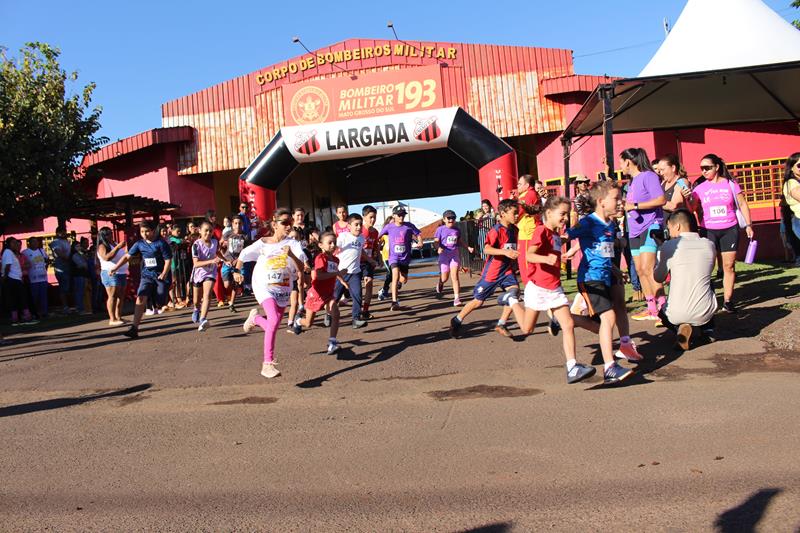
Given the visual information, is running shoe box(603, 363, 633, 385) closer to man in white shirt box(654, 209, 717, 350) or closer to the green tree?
man in white shirt box(654, 209, 717, 350)

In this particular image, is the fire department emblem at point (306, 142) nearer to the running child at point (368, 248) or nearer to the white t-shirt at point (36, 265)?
the white t-shirt at point (36, 265)

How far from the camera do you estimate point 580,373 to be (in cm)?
586

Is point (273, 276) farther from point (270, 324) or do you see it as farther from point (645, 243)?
point (645, 243)

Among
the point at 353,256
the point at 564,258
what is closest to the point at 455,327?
the point at 353,256

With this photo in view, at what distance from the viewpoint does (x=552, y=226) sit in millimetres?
6383

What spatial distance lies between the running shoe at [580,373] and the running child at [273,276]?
2865mm

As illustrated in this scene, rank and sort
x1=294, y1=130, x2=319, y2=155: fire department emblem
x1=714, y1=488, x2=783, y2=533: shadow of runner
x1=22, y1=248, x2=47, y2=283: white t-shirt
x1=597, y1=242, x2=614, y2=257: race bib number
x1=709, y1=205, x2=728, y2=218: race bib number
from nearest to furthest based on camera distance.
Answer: x1=714, y1=488, x2=783, y2=533: shadow of runner, x1=597, y1=242, x2=614, y2=257: race bib number, x1=709, y1=205, x2=728, y2=218: race bib number, x1=22, y1=248, x2=47, y2=283: white t-shirt, x1=294, y1=130, x2=319, y2=155: fire department emblem

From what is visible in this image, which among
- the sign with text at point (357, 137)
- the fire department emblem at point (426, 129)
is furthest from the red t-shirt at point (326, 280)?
the sign with text at point (357, 137)

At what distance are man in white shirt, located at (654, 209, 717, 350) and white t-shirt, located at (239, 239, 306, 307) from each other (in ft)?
12.2

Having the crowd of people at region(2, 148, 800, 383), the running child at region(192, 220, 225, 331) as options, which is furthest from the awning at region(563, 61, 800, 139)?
the running child at region(192, 220, 225, 331)

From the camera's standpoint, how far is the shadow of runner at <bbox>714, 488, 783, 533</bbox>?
316cm

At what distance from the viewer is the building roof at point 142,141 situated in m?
25.3

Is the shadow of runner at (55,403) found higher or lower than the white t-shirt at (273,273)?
lower

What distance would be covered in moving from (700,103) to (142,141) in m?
18.6
